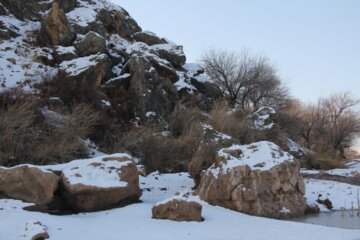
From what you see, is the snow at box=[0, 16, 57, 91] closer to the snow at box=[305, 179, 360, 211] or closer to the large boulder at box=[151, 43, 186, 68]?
the large boulder at box=[151, 43, 186, 68]

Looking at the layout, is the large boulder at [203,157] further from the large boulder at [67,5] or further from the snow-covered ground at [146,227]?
the large boulder at [67,5]

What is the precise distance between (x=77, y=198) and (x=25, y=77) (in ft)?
30.7

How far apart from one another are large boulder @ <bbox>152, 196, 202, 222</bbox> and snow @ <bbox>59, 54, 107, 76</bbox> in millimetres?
10739

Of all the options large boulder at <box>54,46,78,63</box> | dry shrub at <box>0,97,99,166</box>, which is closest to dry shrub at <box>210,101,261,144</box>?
dry shrub at <box>0,97,99,166</box>

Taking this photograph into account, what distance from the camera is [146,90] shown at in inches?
763

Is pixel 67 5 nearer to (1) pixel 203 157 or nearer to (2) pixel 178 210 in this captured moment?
(1) pixel 203 157

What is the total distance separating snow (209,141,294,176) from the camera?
1023cm

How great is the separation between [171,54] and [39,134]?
42.9ft

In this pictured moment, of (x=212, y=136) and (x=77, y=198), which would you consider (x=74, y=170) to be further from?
(x=212, y=136)

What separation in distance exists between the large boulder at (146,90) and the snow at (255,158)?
8.32m

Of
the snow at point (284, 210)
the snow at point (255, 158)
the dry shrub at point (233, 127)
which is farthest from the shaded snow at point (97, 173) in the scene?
the dry shrub at point (233, 127)

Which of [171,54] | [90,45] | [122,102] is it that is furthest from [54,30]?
[171,54]

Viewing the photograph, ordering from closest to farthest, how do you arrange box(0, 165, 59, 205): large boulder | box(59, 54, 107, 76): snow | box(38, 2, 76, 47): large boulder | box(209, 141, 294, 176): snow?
box(0, 165, 59, 205): large boulder → box(209, 141, 294, 176): snow → box(59, 54, 107, 76): snow → box(38, 2, 76, 47): large boulder

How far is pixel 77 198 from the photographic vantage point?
9.32 metres
